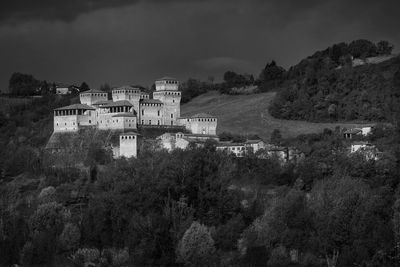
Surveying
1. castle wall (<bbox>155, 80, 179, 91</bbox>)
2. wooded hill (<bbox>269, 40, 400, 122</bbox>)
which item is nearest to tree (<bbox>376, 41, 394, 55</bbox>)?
wooded hill (<bbox>269, 40, 400, 122</bbox>)

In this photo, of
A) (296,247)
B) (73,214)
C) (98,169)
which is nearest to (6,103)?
(98,169)

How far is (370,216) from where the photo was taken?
52094 mm

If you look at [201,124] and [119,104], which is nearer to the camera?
[119,104]

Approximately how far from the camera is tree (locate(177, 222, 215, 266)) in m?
49.8

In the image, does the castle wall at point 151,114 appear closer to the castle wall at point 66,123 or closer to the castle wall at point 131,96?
the castle wall at point 131,96

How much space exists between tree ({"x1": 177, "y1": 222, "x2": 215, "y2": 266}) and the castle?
759 inches

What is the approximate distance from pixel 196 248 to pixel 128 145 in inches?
751

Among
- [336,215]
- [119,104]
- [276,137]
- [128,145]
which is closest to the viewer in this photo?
[336,215]

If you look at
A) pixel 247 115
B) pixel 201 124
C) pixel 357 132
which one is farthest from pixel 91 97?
pixel 357 132

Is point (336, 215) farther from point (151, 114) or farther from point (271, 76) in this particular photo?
point (271, 76)

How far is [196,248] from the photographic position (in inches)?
1969

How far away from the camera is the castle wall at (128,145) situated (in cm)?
6738

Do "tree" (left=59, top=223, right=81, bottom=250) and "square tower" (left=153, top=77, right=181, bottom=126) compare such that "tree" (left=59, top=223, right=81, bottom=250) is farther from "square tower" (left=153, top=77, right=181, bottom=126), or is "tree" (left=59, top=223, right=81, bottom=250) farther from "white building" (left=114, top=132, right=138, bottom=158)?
"square tower" (left=153, top=77, right=181, bottom=126)

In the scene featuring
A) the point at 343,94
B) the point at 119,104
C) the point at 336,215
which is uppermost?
the point at 343,94
